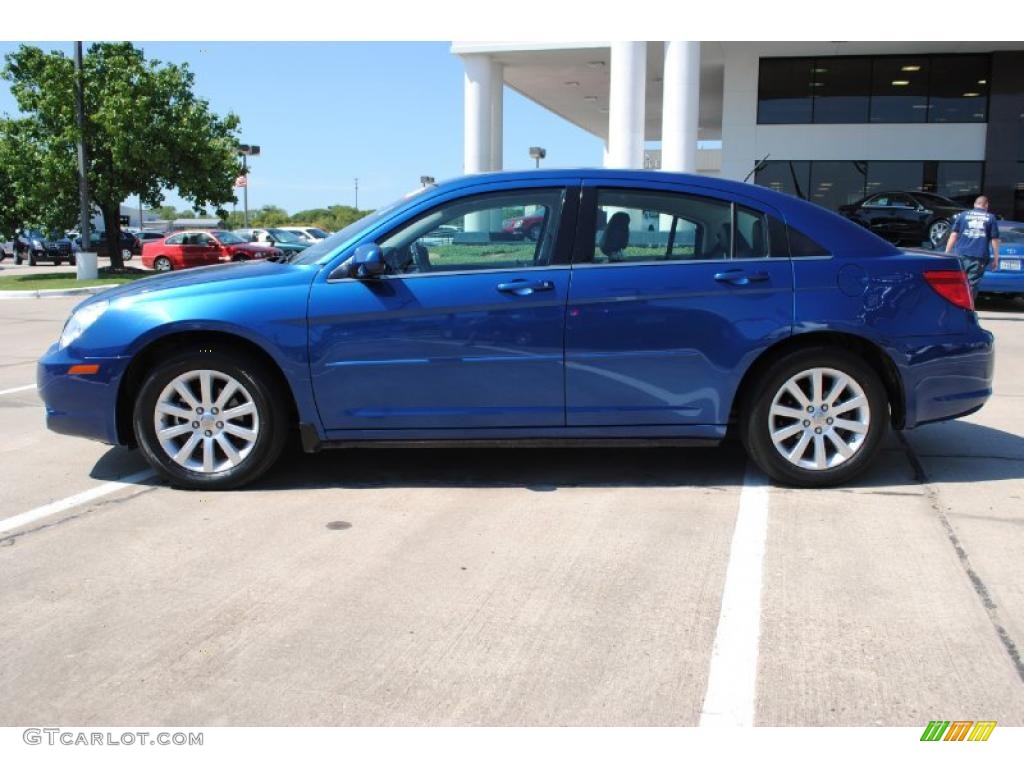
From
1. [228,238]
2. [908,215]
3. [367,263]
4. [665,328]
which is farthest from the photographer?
[228,238]

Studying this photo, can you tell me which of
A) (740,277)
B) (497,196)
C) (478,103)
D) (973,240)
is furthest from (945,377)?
(478,103)

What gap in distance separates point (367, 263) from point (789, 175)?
24.4m

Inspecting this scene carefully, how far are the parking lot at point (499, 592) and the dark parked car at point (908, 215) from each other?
1729 cm

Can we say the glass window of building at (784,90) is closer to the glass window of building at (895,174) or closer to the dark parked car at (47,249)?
the glass window of building at (895,174)

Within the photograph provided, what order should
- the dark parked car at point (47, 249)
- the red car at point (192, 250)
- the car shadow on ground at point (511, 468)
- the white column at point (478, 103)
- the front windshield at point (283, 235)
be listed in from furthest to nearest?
the dark parked car at point (47, 249), the front windshield at point (283, 235), the red car at point (192, 250), the white column at point (478, 103), the car shadow on ground at point (511, 468)

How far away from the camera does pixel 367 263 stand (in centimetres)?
499

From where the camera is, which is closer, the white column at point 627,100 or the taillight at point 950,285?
the taillight at point 950,285

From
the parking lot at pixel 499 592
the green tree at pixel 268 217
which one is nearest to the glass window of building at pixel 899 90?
the parking lot at pixel 499 592

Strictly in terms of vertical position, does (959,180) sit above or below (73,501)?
above

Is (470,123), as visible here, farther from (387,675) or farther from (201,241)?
(387,675)

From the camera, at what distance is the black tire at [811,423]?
518cm

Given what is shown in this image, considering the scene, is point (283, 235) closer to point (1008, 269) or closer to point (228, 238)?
point (228, 238)

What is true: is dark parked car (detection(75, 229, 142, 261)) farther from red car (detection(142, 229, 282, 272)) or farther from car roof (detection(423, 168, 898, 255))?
car roof (detection(423, 168, 898, 255))
